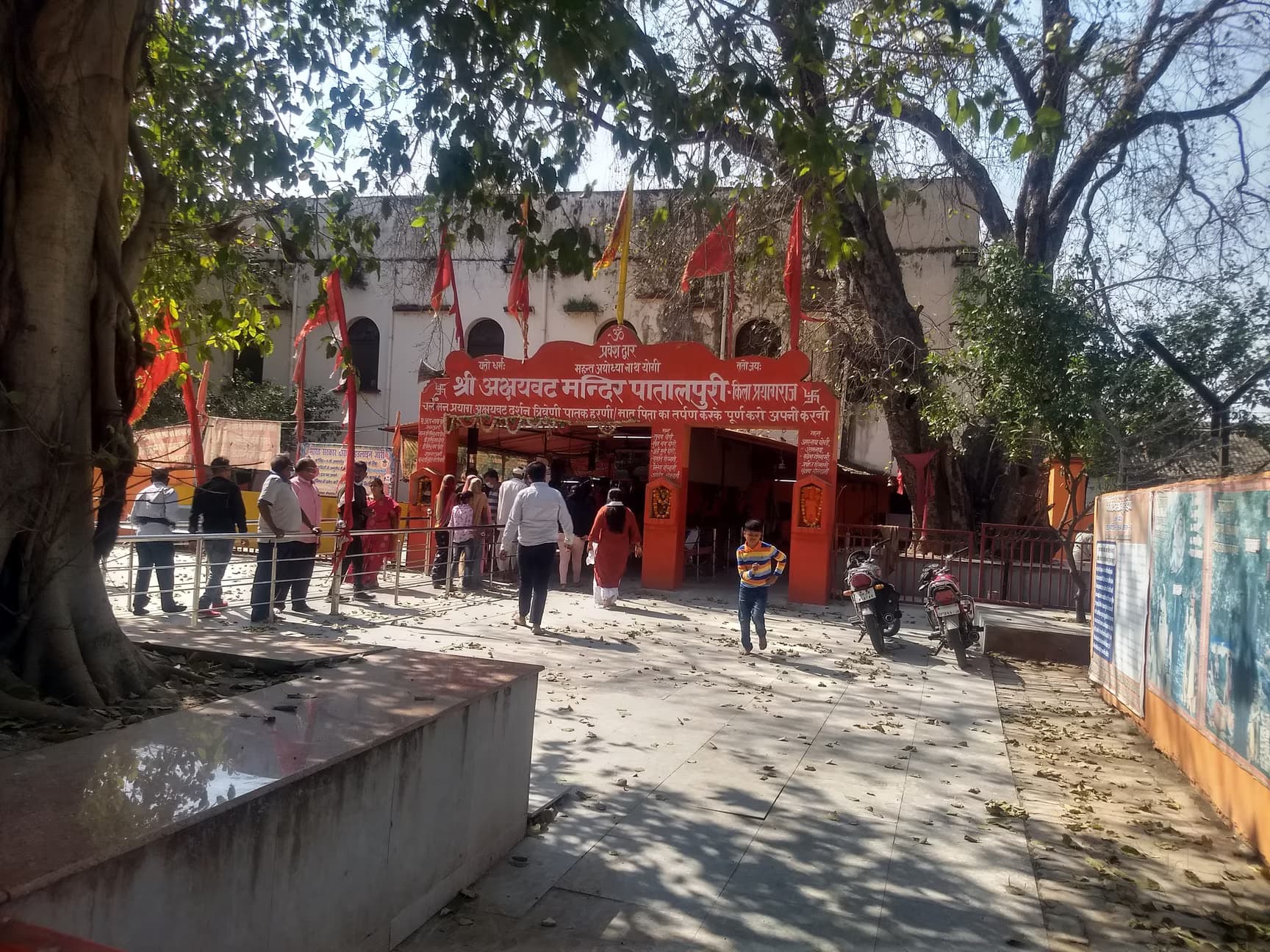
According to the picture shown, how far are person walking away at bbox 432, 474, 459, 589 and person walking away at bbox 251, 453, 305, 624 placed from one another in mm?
3628

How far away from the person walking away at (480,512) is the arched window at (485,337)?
1106 centimetres

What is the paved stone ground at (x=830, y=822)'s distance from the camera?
3.88m

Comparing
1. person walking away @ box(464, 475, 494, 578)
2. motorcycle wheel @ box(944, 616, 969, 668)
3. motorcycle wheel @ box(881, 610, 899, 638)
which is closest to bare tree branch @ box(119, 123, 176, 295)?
motorcycle wheel @ box(944, 616, 969, 668)

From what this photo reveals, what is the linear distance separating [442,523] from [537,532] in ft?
18.1

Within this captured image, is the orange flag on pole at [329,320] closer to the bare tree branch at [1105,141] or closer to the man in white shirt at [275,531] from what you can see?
the man in white shirt at [275,531]

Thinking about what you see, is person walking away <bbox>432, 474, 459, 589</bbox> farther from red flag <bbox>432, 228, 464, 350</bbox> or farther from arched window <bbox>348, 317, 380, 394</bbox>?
arched window <bbox>348, 317, 380, 394</bbox>

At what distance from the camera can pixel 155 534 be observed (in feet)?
31.5

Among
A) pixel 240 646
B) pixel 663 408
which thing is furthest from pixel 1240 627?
pixel 663 408

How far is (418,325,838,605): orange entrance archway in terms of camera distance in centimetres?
1421

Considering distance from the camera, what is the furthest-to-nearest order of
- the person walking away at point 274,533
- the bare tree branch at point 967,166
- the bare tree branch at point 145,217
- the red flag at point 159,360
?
the bare tree branch at point 967,166 < the person walking away at point 274,533 < the red flag at point 159,360 < the bare tree branch at point 145,217

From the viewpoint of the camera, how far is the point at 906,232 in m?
22.7

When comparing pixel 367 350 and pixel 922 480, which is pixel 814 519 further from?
pixel 367 350

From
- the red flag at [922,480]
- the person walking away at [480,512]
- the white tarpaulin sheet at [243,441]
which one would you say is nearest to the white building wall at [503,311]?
the red flag at [922,480]

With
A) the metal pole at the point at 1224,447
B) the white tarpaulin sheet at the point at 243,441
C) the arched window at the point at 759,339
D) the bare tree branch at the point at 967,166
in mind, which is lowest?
the metal pole at the point at 1224,447
